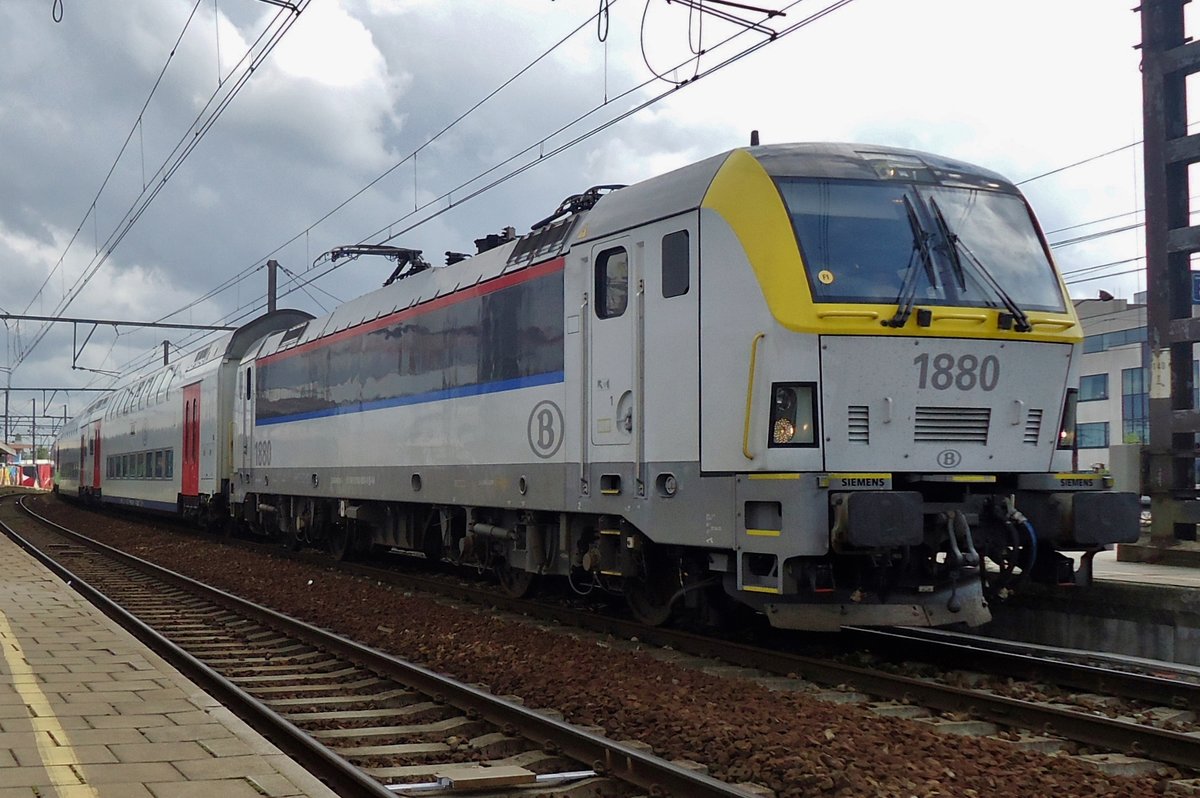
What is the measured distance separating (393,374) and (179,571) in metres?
5.52

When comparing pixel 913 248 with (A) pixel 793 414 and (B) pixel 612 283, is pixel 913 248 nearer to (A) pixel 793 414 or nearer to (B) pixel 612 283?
(A) pixel 793 414

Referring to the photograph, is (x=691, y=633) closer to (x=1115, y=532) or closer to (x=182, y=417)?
(x=1115, y=532)

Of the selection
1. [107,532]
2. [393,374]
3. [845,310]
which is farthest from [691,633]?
[107,532]

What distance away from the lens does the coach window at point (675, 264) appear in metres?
8.70

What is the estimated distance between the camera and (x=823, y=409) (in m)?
7.78

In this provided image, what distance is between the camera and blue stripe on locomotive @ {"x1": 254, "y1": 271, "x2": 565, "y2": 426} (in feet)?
35.0

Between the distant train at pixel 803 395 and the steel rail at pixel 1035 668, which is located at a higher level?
the distant train at pixel 803 395

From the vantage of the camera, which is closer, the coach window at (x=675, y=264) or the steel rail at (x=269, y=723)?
the steel rail at (x=269, y=723)

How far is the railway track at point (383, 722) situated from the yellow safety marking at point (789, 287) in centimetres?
313

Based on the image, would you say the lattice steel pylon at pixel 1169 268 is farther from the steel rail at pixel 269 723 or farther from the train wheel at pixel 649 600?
the steel rail at pixel 269 723

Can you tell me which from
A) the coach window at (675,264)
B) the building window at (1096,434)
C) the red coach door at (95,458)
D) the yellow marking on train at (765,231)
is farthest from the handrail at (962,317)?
the building window at (1096,434)

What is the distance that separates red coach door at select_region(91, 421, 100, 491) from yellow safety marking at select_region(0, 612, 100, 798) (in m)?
32.6

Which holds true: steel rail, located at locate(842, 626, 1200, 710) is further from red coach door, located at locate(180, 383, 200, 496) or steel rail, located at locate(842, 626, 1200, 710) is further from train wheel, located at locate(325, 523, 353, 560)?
red coach door, located at locate(180, 383, 200, 496)

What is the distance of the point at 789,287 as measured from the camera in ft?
25.8
